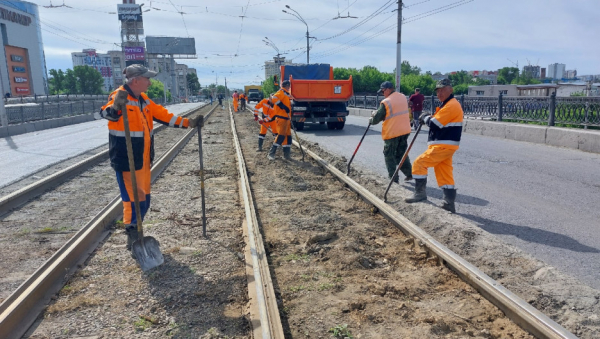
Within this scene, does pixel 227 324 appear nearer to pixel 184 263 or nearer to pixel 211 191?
pixel 184 263

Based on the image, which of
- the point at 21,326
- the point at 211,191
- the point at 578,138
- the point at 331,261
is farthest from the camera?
the point at 578,138

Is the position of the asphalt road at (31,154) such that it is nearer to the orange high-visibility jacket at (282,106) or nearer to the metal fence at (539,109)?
the orange high-visibility jacket at (282,106)

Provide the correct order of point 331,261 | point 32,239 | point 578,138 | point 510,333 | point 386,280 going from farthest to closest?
point 578,138
point 32,239
point 331,261
point 386,280
point 510,333

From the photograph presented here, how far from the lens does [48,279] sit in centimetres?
374

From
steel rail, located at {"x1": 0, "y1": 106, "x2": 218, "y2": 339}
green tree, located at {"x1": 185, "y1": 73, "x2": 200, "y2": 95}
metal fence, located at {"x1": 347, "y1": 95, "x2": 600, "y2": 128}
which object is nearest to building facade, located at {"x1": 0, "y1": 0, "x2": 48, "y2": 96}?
metal fence, located at {"x1": 347, "y1": 95, "x2": 600, "y2": 128}

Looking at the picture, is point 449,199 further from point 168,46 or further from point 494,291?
point 168,46

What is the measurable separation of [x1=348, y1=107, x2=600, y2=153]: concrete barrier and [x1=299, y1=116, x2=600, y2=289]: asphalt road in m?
0.37

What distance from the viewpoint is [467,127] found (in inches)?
610

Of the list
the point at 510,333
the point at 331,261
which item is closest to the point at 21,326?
the point at 331,261

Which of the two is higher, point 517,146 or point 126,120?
point 126,120

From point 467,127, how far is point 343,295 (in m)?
13.4

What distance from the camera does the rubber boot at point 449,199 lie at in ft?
18.2

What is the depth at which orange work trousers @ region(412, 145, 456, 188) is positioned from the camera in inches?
213

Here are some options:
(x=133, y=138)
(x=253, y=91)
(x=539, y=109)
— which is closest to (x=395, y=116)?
(x=133, y=138)
